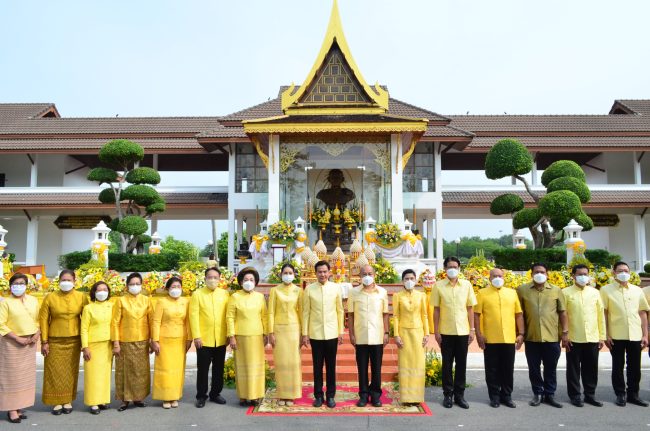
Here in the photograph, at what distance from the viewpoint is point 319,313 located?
5242mm

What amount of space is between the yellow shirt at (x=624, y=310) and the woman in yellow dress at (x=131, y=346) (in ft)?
15.7

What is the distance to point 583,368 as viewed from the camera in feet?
17.5

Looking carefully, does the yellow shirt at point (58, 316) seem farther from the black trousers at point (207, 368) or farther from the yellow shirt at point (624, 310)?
the yellow shirt at point (624, 310)

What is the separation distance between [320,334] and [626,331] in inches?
124

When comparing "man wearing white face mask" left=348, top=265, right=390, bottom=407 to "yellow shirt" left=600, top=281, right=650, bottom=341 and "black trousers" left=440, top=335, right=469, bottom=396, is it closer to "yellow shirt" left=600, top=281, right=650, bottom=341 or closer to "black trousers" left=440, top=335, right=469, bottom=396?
"black trousers" left=440, top=335, right=469, bottom=396

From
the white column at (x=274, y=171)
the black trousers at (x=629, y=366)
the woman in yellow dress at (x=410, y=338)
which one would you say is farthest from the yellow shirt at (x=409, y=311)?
the white column at (x=274, y=171)

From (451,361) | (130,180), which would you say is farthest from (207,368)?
(130,180)

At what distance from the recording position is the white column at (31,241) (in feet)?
60.8

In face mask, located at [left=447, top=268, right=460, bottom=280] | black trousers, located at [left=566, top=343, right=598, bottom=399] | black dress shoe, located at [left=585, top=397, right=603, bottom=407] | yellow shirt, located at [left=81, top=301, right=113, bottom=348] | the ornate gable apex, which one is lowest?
black dress shoe, located at [left=585, top=397, right=603, bottom=407]

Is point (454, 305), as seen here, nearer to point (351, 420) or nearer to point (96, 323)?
point (351, 420)

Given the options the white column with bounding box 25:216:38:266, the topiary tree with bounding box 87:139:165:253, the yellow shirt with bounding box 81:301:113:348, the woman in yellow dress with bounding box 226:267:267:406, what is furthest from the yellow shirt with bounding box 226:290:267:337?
the white column with bounding box 25:216:38:266

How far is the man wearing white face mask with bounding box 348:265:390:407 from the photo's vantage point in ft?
17.1

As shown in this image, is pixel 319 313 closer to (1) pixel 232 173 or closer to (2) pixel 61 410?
(2) pixel 61 410

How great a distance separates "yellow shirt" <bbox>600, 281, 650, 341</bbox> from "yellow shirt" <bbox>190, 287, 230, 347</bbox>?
4020 mm
